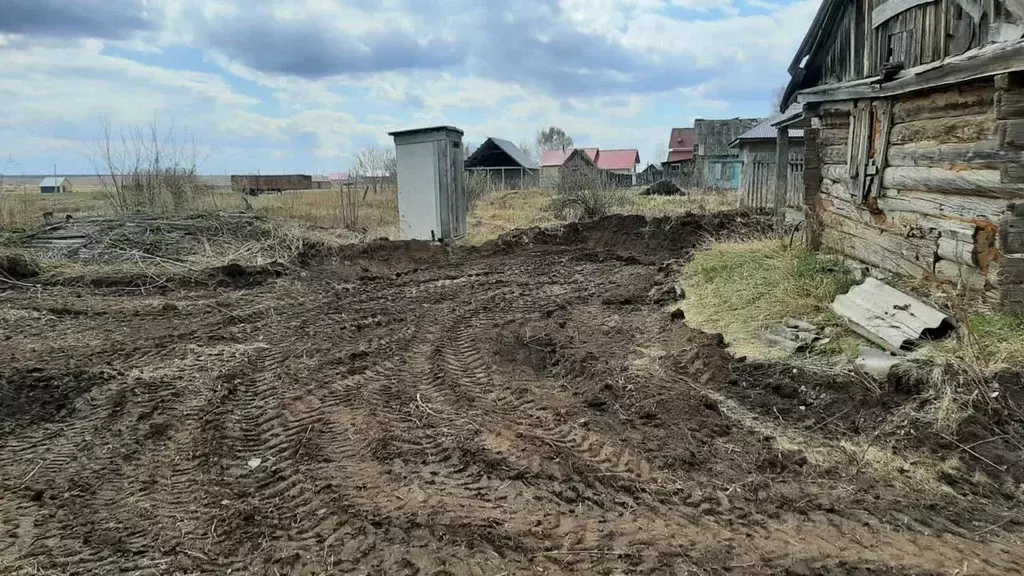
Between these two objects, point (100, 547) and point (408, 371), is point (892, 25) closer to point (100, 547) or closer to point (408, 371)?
point (408, 371)

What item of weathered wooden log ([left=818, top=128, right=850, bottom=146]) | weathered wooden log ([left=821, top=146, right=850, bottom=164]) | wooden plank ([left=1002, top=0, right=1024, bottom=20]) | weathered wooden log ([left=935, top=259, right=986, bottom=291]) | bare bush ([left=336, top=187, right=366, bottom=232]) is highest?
wooden plank ([left=1002, top=0, right=1024, bottom=20])

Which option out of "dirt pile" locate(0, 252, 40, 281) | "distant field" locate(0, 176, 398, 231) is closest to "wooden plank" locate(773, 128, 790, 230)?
"distant field" locate(0, 176, 398, 231)

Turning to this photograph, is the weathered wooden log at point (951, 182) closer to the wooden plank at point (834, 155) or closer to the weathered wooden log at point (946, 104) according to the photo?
the weathered wooden log at point (946, 104)

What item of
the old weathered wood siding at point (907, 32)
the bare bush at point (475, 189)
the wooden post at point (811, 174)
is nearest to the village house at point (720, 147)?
the bare bush at point (475, 189)

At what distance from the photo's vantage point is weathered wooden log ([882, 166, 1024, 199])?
5.62 m

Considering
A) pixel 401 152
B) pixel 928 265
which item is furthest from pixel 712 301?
pixel 401 152

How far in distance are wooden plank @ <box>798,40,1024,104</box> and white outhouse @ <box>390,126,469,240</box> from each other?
773 cm

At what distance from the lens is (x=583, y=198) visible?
18.8 meters

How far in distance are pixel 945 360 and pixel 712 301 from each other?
3.31 meters

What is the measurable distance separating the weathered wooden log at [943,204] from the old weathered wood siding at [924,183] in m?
0.01

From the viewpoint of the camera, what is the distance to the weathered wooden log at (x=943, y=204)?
19.0 ft

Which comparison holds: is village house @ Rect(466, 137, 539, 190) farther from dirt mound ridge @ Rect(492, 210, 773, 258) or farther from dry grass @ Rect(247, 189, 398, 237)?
dirt mound ridge @ Rect(492, 210, 773, 258)

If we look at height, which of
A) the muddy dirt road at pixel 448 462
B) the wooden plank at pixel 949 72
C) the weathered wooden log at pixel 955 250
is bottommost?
the muddy dirt road at pixel 448 462

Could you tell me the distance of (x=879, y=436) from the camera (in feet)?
14.4
